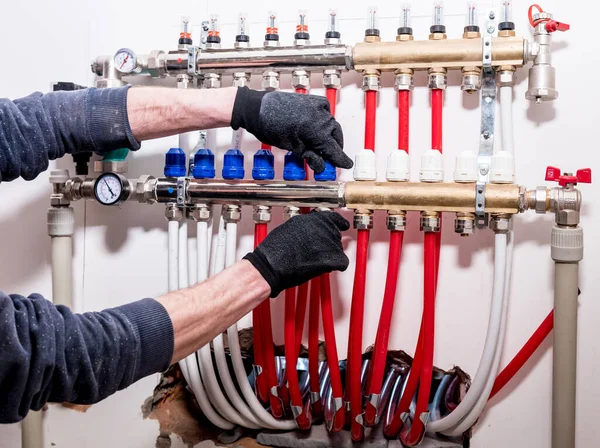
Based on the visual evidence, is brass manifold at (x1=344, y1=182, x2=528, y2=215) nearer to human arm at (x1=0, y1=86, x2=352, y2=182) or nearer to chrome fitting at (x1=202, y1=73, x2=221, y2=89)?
human arm at (x1=0, y1=86, x2=352, y2=182)

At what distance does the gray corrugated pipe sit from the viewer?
3.34 feet

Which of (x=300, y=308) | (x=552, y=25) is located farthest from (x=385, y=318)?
(x=552, y=25)

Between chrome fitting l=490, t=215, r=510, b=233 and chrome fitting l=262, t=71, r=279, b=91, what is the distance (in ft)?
1.53

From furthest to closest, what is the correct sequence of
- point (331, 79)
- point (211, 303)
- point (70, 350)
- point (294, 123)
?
1. point (331, 79)
2. point (294, 123)
3. point (211, 303)
4. point (70, 350)

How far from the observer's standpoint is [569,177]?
1011mm

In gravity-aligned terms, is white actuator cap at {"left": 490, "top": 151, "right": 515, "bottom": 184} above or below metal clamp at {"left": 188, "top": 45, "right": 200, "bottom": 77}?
below

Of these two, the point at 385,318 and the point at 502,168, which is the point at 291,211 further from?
the point at 502,168

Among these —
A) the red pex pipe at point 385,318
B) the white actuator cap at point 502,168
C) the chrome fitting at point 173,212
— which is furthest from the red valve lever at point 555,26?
the chrome fitting at point 173,212

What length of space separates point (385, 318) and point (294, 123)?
15.1 inches

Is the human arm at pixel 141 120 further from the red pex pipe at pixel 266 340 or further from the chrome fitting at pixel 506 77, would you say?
the chrome fitting at pixel 506 77

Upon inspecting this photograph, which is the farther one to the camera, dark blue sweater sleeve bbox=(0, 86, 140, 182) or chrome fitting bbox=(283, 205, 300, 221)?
chrome fitting bbox=(283, 205, 300, 221)

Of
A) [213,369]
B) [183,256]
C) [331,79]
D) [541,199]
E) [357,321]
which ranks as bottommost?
[213,369]

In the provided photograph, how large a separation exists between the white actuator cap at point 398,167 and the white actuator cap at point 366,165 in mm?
28

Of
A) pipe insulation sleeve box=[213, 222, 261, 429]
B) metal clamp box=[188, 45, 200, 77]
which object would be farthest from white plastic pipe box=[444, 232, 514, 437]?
metal clamp box=[188, 45, 200, 77]
